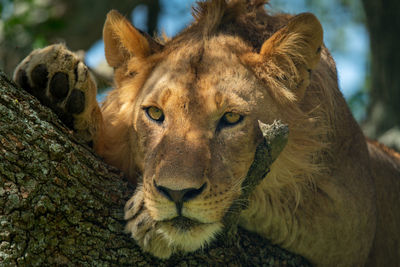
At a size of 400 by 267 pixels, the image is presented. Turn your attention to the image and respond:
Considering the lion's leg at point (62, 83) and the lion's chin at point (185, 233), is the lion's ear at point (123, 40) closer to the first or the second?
the lion's leg at point (62, 83)

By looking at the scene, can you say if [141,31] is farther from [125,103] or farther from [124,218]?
[124,218]

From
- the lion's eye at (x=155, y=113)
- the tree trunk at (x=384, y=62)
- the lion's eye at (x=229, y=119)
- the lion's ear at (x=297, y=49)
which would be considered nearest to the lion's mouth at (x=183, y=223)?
the lion's eye at (x=229, y=119)

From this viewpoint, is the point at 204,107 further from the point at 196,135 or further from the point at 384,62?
the point at 384,62

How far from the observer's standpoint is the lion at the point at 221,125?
3287 millimetres

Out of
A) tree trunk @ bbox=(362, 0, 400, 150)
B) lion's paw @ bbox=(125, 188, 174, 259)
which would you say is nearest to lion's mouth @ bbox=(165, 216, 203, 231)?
lion's paw @ bbox=(125, 188, 174, 259)

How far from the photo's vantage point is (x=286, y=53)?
389 cm

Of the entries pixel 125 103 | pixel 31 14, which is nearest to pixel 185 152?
pixel 125 103

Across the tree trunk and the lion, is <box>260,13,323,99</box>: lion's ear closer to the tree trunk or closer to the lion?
the lion

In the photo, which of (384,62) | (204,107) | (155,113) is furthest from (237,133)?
(384,62)

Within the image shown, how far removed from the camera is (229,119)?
11.8 ft

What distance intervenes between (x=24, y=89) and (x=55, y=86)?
0.21 metres

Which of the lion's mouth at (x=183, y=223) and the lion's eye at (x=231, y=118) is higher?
the lion's eye at (x=231, y=118)

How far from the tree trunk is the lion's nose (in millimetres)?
5685

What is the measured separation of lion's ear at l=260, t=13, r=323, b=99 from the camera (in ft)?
12.4
